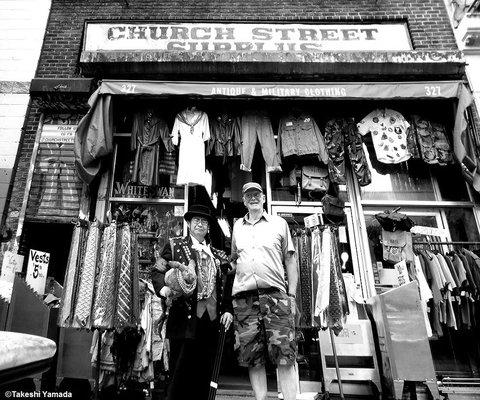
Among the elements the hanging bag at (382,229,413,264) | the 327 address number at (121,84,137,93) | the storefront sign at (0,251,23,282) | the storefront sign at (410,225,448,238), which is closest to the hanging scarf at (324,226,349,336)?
the hanging bag at (382,229,413,264)

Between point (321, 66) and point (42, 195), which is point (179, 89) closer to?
point (321, 66)

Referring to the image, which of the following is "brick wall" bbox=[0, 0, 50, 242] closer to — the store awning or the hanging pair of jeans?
the store awning

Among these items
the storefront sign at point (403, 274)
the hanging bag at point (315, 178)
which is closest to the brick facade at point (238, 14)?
the hanging bag at point (315, 178)

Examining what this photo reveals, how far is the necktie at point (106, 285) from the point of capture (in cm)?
409

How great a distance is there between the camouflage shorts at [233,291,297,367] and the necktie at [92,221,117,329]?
1620 millimetres

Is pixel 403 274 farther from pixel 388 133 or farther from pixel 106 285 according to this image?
pixel 106 285

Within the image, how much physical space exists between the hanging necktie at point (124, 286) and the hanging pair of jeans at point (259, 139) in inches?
86.9

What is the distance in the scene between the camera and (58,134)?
20.3ft

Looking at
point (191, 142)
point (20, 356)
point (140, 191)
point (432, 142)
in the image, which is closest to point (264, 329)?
point (20, 356)

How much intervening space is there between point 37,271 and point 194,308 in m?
2.84

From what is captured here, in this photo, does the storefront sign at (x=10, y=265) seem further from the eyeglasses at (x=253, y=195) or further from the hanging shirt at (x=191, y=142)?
the eyeglasses at (x=253, y=195)

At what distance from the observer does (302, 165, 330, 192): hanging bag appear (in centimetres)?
586

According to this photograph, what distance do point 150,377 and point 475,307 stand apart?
15.5 ft

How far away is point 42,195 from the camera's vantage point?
5.86 m
